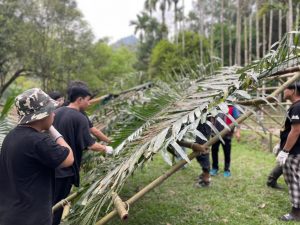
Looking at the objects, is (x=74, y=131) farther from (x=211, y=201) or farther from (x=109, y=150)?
(x=211, y=201)

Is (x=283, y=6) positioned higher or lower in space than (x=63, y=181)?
higher

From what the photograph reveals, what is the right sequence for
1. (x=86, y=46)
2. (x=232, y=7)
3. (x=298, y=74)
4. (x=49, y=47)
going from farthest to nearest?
(x=232, y=7) < (x=86, y=46) < (x=49, y=47) < (x=298, y=74)

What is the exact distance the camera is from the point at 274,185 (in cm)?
567

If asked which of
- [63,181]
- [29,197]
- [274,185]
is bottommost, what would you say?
[274,185]

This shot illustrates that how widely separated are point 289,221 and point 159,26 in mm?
36086

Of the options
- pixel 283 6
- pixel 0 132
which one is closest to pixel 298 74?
pixel 0 132

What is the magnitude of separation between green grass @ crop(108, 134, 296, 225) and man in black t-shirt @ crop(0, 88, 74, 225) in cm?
205

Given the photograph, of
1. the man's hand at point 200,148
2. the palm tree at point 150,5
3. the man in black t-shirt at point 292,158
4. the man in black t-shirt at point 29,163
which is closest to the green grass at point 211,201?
the man in black t-shirt at point 292,158

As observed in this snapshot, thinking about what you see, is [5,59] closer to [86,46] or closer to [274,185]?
[86,46]

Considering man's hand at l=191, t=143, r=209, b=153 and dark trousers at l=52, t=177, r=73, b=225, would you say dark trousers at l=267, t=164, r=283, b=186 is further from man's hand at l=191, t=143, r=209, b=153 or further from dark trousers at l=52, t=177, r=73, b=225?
dark trousers at l=52, t=177, r=73, b=225

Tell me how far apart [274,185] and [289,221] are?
154 cm

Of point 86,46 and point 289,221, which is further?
point 86,46

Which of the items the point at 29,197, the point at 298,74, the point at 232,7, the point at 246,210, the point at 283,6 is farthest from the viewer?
the point at 232,7

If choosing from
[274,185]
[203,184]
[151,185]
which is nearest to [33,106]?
[151,185]
